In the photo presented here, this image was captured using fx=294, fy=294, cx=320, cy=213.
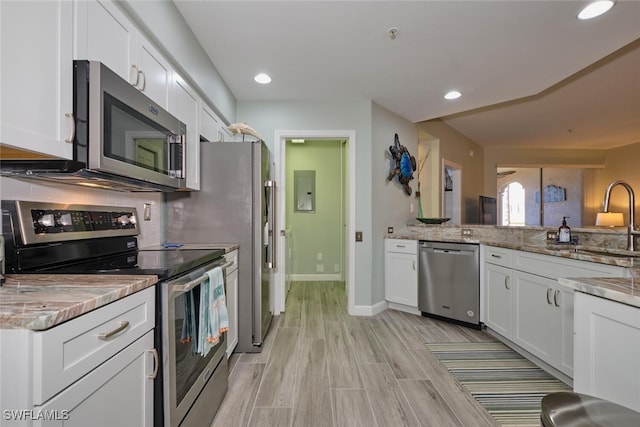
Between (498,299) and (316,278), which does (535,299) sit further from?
(316,278)

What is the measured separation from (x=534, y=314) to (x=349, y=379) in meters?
1.43

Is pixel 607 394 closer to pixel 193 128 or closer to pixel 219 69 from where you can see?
pixel 193 128

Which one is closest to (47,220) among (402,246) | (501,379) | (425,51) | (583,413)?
(583,413)

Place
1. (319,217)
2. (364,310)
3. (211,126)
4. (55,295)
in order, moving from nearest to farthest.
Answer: (55,295) → (211,126) → (364,310) → (319,217)

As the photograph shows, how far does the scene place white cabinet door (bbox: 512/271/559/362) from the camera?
6.59ft

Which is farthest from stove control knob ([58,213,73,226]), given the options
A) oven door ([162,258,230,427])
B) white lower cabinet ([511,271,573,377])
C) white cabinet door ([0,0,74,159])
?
white lower cabinet ([511,271,573,377])

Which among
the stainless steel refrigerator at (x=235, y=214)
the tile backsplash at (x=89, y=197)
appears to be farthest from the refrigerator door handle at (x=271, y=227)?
the tile backsplash at (x=89, y=197)

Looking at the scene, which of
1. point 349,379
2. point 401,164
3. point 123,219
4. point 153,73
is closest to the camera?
point 153,73

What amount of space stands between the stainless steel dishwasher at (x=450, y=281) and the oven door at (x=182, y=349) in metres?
2.34

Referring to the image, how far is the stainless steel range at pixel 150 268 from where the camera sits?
1.13 metres

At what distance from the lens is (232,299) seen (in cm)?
218

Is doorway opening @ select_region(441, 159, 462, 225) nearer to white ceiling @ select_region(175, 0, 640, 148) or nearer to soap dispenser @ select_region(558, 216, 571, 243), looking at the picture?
white ceiling @ select_region(175, 0, 640, 148)

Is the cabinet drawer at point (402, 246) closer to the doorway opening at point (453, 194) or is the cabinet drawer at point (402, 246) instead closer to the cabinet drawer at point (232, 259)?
the cabinet drawer at point (232, 259)

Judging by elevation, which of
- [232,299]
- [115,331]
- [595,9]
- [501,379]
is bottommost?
[501,379]
